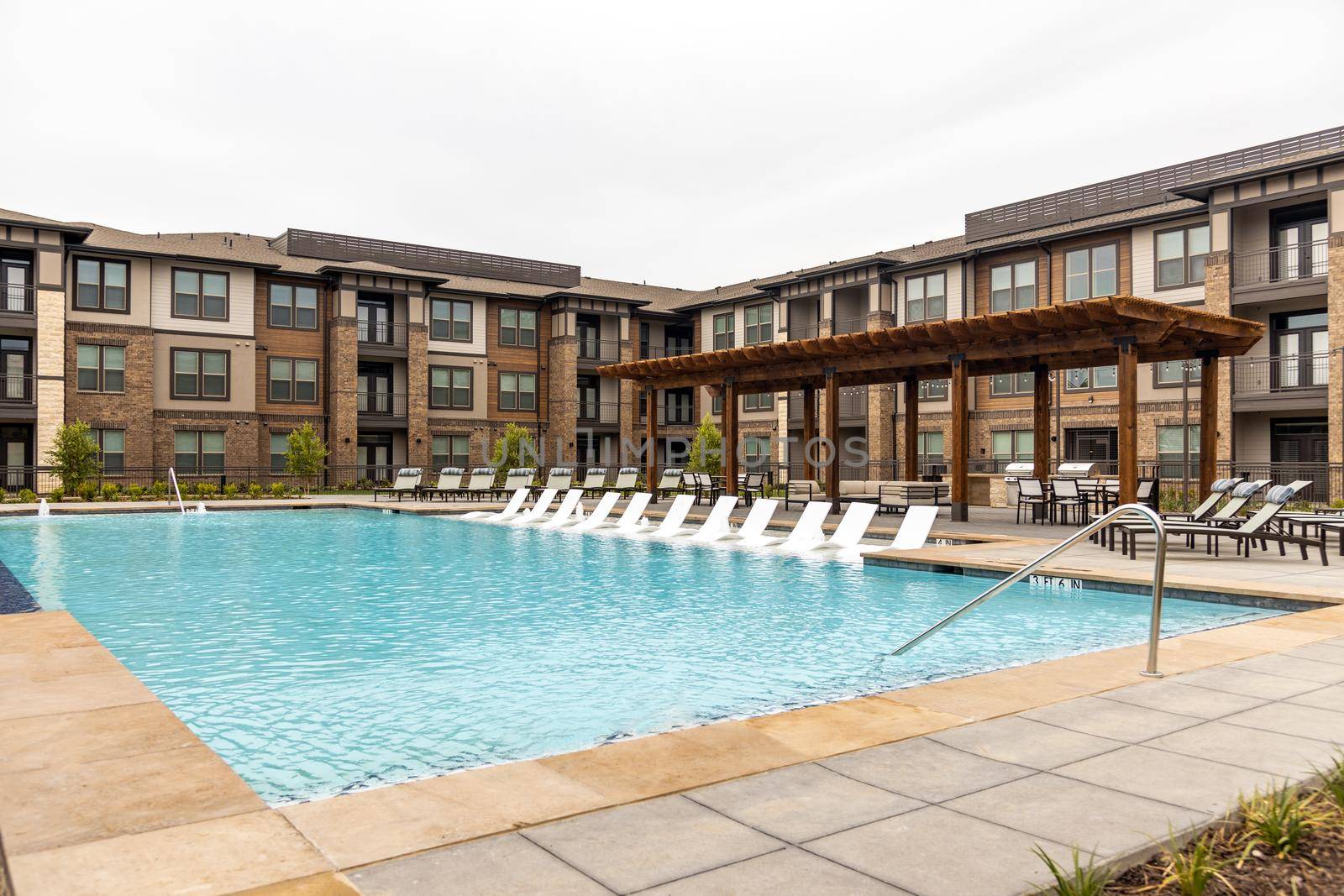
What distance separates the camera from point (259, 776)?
181 inches

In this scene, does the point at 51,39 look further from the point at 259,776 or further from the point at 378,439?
the point at 378,439

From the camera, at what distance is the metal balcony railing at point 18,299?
2997cm

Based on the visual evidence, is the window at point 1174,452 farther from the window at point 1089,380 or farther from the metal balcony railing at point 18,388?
the metal balcony railing at point 18,388

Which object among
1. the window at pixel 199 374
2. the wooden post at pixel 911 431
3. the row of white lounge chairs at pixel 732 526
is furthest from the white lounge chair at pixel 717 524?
the window at pixel 199 374

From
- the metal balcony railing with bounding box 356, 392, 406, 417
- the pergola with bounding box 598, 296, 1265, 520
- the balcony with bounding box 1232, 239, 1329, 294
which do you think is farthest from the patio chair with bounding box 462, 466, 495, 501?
the balcony with bounding box 1232, 239, 1329, 294

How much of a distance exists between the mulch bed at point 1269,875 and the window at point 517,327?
39411mm

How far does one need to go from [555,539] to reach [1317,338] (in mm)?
21840

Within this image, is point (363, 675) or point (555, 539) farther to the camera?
point (555, 539)

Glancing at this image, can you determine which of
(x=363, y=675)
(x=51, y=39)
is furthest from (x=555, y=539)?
(x=51, y=39)

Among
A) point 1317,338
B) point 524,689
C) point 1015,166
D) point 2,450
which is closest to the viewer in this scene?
point 524,689

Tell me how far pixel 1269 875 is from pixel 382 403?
124 ft

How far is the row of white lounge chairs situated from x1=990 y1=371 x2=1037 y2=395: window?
52.4ft

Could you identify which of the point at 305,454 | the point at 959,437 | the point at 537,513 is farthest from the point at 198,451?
the point at 959,437

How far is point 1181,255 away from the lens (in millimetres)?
27672
